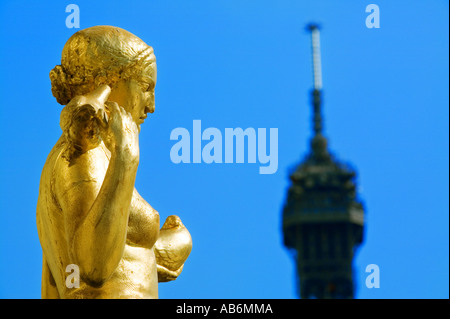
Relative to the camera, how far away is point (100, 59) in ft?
38.5

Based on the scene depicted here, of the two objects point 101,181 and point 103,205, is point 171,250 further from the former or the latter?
point 103,205

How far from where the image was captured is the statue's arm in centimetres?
1107

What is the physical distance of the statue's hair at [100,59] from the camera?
11719 mm

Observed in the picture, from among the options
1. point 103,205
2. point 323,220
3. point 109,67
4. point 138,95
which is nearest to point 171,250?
point 138,95

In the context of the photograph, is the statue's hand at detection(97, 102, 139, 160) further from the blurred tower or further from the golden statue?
the blurred tower

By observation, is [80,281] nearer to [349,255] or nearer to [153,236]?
[153,236]

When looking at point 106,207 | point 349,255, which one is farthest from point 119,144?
point 349,255

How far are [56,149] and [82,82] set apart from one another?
1.71 ft

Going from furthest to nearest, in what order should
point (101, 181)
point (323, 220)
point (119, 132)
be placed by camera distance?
point (323, 220) → point (101, 181) → point (119, 132)

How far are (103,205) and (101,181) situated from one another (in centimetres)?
38

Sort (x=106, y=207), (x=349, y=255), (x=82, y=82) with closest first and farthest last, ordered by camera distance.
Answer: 1. (x=106, y=207)
2. (x=82, y=82)
3. (x=349, y=255)

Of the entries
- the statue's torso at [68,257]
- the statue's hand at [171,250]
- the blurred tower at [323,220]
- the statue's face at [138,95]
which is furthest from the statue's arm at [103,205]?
the blurred tower at [323,220]

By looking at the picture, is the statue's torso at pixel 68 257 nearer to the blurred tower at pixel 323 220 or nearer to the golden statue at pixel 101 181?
the golden statue at pixel 101 181

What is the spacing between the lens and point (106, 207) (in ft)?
36.2
